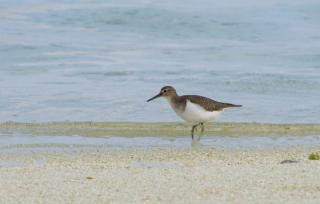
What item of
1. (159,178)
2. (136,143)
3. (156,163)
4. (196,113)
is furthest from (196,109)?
(159,178)

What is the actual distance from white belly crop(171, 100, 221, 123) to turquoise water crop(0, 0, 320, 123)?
986 millimetres

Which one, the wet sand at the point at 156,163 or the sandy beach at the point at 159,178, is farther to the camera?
the wet sand at the point at 156,163

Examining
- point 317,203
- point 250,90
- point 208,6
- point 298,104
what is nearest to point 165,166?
point 317,203

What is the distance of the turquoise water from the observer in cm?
1380

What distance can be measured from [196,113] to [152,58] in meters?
6.24

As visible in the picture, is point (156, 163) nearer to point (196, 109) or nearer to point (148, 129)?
point (196, 109)

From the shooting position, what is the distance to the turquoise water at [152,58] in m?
13.8

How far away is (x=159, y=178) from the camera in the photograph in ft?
27.2

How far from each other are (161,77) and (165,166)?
6884 mm

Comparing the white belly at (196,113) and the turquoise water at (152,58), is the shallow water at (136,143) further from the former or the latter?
the turquoise water at (152,58)

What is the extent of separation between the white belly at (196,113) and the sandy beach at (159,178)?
1687 millimetres

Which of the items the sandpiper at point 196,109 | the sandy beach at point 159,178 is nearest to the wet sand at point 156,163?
the sandy beach at point 159,178

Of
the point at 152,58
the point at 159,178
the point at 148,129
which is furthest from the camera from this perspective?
the point at 152,58

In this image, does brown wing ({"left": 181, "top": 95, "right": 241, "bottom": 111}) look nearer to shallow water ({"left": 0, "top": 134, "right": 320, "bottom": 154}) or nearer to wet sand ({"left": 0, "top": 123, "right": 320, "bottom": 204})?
wet sand ({"left": 0, "top": 123, "right": 320, "bottom": 204})
